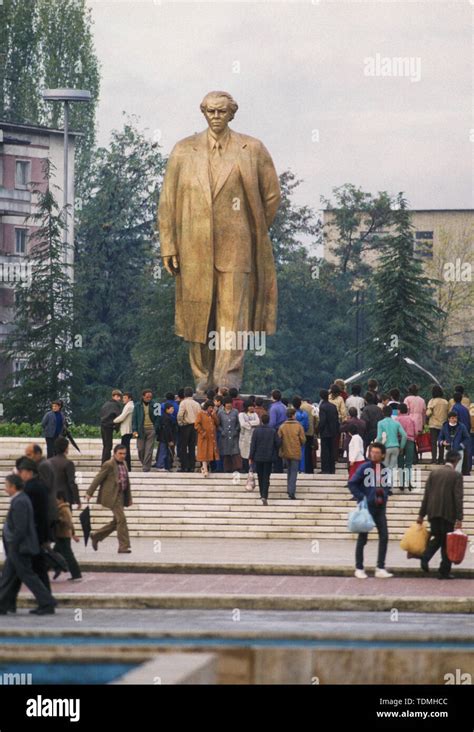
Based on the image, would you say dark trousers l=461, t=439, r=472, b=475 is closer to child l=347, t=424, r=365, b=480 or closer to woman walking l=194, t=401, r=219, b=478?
child l=347, t=424, r=365, b=480

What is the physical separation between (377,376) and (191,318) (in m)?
18.2

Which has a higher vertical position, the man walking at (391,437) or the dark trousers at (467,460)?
the man walking at (391,437)

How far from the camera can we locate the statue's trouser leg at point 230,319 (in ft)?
92.9

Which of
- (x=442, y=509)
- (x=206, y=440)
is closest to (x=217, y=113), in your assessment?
(x=206, y=440)

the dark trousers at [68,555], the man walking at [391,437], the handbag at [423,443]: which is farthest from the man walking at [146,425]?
the dark trousers at [68,555]

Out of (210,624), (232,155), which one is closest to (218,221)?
(232,155)

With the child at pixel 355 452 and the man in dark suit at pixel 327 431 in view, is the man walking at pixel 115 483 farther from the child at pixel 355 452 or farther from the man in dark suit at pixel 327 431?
the man in dark suit at pixel 327 431

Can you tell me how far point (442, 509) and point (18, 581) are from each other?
4884 millimetres

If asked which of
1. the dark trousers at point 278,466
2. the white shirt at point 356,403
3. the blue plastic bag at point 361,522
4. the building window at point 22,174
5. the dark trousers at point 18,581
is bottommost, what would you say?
the dark trousers at point 18,581

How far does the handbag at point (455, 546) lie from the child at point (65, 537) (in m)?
3.85

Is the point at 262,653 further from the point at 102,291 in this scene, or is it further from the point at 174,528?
the point at 102,291

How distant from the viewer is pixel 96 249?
2516 inches

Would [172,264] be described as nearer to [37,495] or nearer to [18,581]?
[37,495]

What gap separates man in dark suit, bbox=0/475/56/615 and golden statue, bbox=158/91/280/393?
11.7 metres
